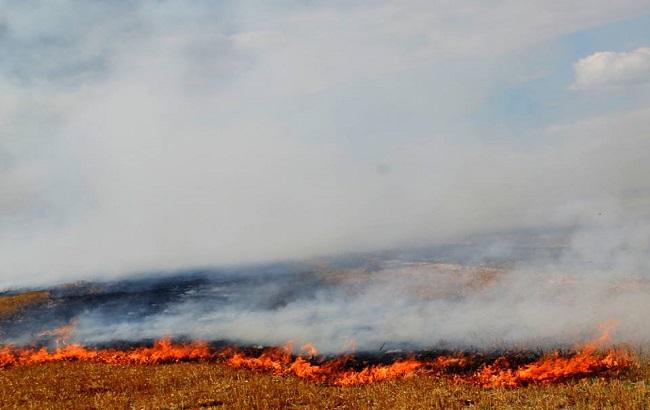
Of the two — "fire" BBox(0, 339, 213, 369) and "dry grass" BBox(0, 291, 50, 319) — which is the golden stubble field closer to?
"fire" BBox(0, 339, 213, 369)

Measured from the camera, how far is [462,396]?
83.1ft

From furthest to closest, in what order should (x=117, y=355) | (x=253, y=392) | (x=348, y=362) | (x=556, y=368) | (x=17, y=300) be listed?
(x=17, y=300) → (x=117, y=355) → (x=348, y=362) → (x=556, y=368) → (x=253, y=392)

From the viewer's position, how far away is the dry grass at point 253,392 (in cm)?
2340

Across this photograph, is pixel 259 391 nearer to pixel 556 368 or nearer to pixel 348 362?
pixel 348 362

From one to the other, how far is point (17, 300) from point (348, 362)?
1845 inches

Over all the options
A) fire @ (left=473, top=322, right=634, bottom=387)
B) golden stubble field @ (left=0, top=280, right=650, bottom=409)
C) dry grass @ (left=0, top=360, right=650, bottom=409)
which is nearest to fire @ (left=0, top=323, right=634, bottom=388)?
fire @ (left=473, top=322, right=634, bottom=387)

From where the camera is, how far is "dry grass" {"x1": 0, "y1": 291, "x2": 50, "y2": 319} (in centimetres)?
5825

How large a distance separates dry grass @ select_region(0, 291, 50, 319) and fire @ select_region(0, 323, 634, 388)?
724 inches

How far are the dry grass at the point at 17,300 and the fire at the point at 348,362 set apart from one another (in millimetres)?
18379

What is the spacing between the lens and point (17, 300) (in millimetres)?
62781

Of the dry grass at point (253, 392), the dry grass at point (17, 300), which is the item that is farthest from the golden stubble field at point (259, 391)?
the dry grass at point (17, 300)

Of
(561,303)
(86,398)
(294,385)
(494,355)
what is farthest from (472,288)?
(86,398)

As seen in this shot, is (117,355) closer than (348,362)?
No

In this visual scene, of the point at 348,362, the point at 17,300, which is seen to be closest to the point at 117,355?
the point at 348,362
